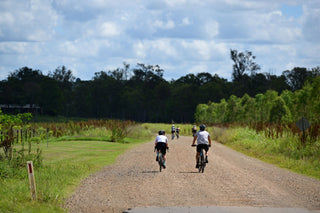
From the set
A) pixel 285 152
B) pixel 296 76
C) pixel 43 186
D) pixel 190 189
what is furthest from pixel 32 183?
pixel 296 76

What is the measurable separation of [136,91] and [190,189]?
11821cm

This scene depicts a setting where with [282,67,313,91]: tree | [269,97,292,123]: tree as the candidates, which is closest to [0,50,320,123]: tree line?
[282,67,313,91]: tree

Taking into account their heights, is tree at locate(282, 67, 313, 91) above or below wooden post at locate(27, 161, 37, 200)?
above

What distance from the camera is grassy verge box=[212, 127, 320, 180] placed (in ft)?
62.0

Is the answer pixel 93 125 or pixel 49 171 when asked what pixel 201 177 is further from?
pixel 93 125

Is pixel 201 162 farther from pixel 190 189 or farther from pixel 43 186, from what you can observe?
pixel 43 186

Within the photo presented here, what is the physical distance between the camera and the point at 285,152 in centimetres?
2361

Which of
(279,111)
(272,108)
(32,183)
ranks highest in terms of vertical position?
(272,108)

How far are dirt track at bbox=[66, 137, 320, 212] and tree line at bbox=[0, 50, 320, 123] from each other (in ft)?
290

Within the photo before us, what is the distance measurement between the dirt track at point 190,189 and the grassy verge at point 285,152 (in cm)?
213

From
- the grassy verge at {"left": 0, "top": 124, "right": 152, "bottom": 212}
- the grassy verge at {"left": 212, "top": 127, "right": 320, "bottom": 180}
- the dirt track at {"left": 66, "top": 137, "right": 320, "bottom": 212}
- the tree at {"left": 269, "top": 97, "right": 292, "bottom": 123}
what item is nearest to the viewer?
the grassy verge at {"left": 0, "top": 124, "right": 152, "bottom": 212}

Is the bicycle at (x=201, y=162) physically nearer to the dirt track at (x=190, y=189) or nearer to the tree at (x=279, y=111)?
the dirt track at (x=190, y=189)

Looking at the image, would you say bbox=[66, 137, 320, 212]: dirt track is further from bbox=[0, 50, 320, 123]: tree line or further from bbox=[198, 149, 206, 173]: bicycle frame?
bbox=[0, 50, 320, 123]: tree line

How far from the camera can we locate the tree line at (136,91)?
10875 centimetres
